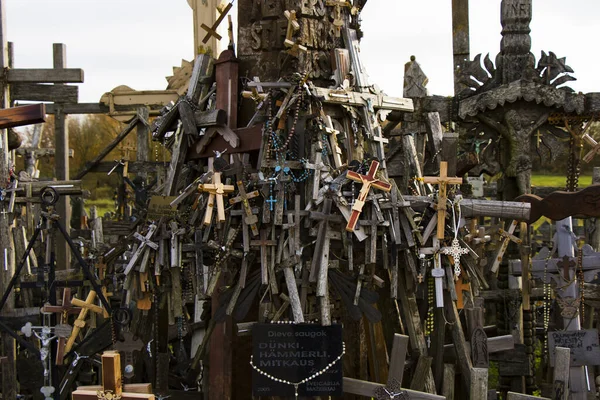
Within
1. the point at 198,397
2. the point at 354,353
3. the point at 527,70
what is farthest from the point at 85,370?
the point at 527,70

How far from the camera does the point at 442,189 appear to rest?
10148 millimetres

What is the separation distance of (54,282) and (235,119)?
8.27 ft

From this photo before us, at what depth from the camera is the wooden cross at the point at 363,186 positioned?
31.7ft

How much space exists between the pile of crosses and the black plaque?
7.9 inches

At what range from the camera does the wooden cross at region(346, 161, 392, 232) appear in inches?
380

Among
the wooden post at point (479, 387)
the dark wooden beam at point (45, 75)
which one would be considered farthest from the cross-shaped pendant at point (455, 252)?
the dark wooden beam at point (45, 75)

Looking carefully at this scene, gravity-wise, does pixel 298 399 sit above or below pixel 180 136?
below

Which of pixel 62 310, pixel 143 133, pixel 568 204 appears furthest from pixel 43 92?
pixel 568 204

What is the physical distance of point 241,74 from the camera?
10773 mm

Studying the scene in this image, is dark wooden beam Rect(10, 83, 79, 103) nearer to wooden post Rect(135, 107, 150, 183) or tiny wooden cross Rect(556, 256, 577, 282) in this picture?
wooden post Rect(135, 107, 150, 183)

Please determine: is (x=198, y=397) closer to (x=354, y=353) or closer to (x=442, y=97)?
(x=354, y=353)

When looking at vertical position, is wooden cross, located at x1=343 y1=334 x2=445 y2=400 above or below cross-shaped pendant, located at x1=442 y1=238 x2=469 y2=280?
below

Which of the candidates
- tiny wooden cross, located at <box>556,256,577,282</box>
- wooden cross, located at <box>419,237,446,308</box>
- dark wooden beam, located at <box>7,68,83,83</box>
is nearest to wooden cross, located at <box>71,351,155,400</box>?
wooden cross, located at <box>419,237,446,308</box>

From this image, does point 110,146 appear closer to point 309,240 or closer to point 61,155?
point 61,155
